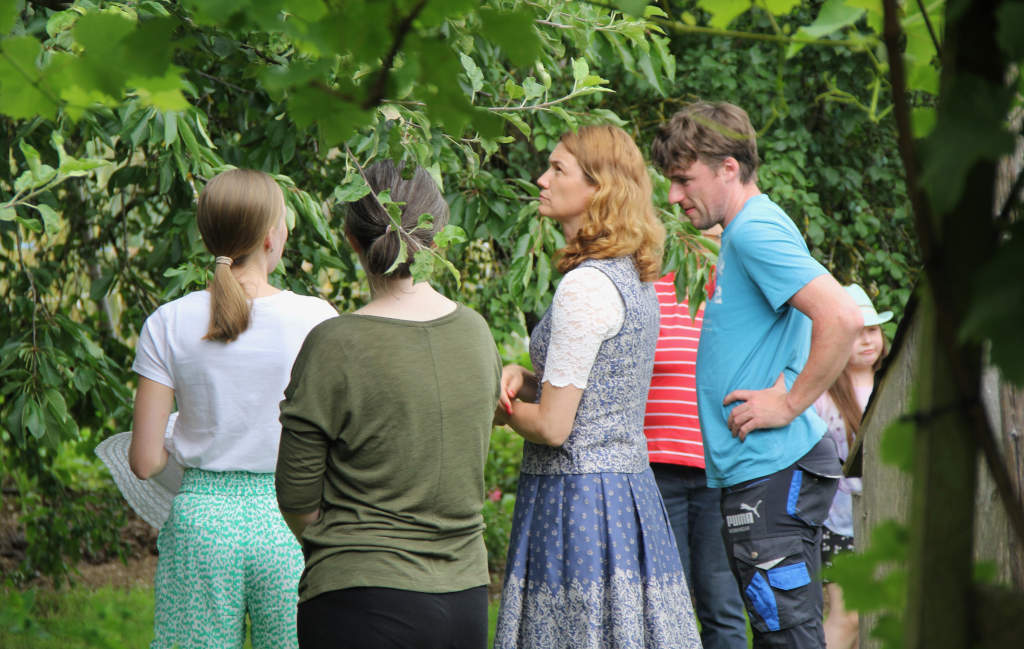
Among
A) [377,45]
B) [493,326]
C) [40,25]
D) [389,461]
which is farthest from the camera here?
[493,326]

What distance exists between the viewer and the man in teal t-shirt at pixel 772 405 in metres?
2.91

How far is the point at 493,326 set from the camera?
17.5 ft

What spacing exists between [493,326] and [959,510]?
4.64 metres

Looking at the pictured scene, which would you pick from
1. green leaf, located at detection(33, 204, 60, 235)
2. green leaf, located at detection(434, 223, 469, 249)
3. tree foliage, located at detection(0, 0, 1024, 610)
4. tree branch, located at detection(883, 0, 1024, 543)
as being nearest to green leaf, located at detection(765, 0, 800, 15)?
tree foliage, located at detection(0, 0, 1024, 610)

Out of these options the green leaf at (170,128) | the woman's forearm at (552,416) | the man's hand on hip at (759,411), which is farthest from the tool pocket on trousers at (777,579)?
the green leaf at (170,128)

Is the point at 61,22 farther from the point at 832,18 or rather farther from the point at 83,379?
the point at 832,18

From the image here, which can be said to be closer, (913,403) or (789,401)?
(913,403)

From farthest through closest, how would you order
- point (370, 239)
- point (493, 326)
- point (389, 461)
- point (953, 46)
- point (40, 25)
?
point (493, 326), point (40, 25), point (370, 239), point (389, 461), point (953, 46)

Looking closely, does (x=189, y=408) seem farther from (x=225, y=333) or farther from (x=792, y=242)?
(x=792, y=242)

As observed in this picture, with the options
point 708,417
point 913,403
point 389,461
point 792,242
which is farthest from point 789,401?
point 913,403

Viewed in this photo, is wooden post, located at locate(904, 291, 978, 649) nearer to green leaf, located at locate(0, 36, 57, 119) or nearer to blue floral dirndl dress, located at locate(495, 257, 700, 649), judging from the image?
green leaf, located at locate(0, 36, 57, 119)

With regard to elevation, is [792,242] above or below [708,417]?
above

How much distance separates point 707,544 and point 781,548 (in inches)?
32.8

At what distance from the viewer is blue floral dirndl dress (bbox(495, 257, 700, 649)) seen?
2801mm
